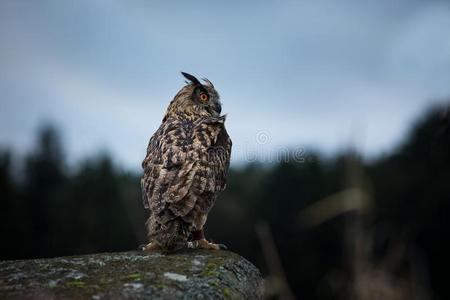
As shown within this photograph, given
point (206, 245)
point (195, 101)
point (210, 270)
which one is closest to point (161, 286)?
point (210, 270)

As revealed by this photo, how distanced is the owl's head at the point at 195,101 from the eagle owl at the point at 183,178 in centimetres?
71

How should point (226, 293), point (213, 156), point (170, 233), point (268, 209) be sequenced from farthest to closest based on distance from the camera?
point (268, 209) < point (213, 156) < point (170, 233) < point (226, 293)

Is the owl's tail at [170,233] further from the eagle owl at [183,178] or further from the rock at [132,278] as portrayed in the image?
the rock at [132,278]

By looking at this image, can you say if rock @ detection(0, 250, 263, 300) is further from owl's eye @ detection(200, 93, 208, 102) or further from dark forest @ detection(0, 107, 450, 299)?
dark forest @ detection(0, 107, 450, 299)

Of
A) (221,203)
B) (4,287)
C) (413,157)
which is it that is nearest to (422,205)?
(413,157)

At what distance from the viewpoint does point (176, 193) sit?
302 inches

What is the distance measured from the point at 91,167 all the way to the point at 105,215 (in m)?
16.6

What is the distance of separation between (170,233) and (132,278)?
6.52 feet

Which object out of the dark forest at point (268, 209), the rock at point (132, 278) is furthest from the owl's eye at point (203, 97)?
the dark forest at point (268, 209)

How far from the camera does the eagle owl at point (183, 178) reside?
7.46m

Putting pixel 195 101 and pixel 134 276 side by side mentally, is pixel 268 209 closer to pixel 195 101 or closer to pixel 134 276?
pixel 195 101

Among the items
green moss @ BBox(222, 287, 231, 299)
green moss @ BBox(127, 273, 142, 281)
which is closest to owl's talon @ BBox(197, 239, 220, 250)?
green moss @ BBox(222, 287, 231, 299)

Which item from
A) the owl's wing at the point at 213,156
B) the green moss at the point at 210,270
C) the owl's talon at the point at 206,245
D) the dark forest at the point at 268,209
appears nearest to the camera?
the green moss at the point at 210,270

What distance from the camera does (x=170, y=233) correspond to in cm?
719
